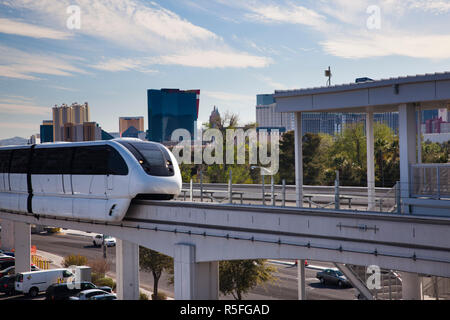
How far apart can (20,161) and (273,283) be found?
14.9 meters

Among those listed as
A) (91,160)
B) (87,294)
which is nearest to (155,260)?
(87,294)

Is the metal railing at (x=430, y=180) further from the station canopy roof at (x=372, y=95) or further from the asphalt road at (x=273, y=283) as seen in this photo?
the asphalt road at (x=273, y=283)

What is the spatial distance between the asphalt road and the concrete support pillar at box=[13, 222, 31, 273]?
7626mm

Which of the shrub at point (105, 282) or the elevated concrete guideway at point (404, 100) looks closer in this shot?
the elevated concrete guideway at point (404, 100)

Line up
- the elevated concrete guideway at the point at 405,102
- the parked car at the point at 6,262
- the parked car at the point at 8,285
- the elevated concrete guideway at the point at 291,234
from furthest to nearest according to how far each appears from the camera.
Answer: the parked car at the point at 6,262 < the parked car at the point at 8,285 < the elevated concrete guideway at the point at 405,102 < the elevated concrete guideway at the point at 291,234

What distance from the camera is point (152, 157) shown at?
20.7 m

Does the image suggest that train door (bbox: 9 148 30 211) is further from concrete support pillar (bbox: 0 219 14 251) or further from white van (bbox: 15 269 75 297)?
concrete support pillar (bbox: 0 219 14 251)

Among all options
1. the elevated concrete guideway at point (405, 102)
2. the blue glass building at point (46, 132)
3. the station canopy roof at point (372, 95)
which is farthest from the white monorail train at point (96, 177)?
the blue glass building at point (46, 132)

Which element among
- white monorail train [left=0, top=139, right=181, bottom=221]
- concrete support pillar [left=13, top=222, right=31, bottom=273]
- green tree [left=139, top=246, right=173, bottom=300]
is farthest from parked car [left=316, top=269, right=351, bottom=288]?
concrete support pillar [left=13, top=222, right=31, bottom=273]

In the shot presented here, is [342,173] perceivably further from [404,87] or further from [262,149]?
[404,87]

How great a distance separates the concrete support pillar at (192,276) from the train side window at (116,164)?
3.69 metres

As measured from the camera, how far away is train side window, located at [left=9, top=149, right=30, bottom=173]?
2562 centimetres

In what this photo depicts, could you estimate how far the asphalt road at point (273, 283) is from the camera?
3158cm
